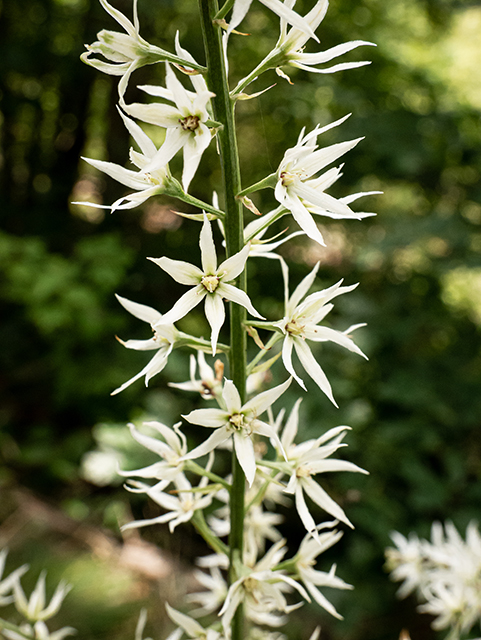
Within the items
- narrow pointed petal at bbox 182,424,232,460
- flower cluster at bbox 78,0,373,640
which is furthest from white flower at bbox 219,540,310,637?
narrow pointed petal at bbox 182,424,232,460

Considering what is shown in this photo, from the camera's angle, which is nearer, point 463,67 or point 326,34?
point 326,34

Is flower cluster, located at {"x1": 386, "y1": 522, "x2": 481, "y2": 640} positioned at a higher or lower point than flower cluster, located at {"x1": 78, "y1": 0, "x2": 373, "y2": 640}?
lower

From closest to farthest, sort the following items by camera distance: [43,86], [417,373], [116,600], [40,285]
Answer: [116,600] < [417,373] < [40,285] < [43,86]

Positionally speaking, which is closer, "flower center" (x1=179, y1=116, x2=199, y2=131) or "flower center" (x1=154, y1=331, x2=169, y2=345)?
"flower center" (x1=179, y1=116, x2=199, y2=131)

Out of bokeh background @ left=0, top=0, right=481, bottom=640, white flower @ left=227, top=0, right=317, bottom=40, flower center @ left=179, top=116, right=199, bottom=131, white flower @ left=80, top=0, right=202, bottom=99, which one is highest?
white flower @ left=227, top=0, right=317, bottom=40

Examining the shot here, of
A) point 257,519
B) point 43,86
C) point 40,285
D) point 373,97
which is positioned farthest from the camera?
point 43,86

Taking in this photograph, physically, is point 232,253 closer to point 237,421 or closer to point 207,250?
point 207,250

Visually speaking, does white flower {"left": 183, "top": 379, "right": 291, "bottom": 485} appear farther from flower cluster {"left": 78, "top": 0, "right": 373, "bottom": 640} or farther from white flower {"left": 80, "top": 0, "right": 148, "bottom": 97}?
white flower {"left": 80, "top": 0, "right": 148, "bottom": 97}

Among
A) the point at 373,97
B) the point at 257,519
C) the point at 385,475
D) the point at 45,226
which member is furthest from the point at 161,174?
the point at 45,226

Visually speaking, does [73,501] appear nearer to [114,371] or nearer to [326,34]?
[114,371]
